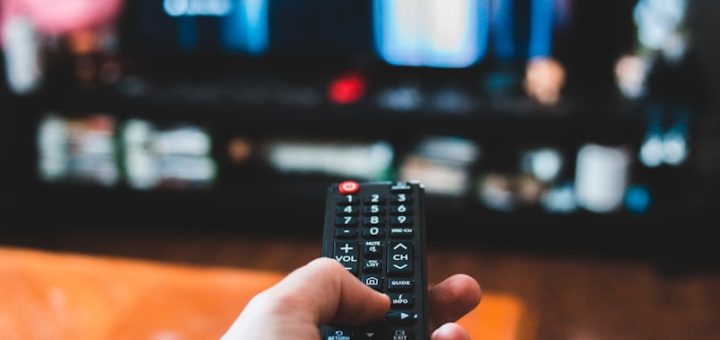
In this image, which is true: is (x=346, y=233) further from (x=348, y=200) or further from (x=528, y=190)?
(x=528, y=190)

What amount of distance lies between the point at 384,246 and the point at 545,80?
57.3 inches

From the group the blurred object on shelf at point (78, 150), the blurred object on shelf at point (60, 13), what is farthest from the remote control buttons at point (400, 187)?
the blurred object on shelf at point (60, 13)

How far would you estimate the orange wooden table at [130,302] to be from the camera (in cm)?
98

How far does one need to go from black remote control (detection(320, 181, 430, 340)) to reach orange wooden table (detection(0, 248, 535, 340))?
20cm

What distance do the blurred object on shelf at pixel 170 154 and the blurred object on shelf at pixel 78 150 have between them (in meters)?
0.06

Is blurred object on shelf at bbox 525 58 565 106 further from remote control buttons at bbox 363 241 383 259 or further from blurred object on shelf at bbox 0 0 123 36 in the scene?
remote control buttons at bbox 363 241 383 259

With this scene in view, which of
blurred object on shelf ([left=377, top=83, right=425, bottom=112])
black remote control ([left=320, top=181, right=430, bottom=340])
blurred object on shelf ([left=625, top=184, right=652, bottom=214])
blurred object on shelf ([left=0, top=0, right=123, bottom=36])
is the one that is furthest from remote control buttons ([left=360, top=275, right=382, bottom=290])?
blurred object on shelf ([left=0, top=0, right=123, bottom=36])

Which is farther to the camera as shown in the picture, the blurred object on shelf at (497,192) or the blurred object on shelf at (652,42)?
the blurred object on shelf at (497,192)

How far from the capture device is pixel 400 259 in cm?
78

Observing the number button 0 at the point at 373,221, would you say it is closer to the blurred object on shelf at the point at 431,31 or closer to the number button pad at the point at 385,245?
the number button pad at the point at 385,245

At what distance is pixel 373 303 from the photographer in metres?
0.71

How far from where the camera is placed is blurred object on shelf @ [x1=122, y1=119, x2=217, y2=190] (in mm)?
→ 2320

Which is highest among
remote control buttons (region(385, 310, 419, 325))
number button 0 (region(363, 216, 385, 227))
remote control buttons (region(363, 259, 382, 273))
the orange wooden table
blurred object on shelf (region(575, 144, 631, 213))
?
number button 0 (region(363, 216, 385, 227))

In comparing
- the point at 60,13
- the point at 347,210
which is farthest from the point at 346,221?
the point at 60,13
